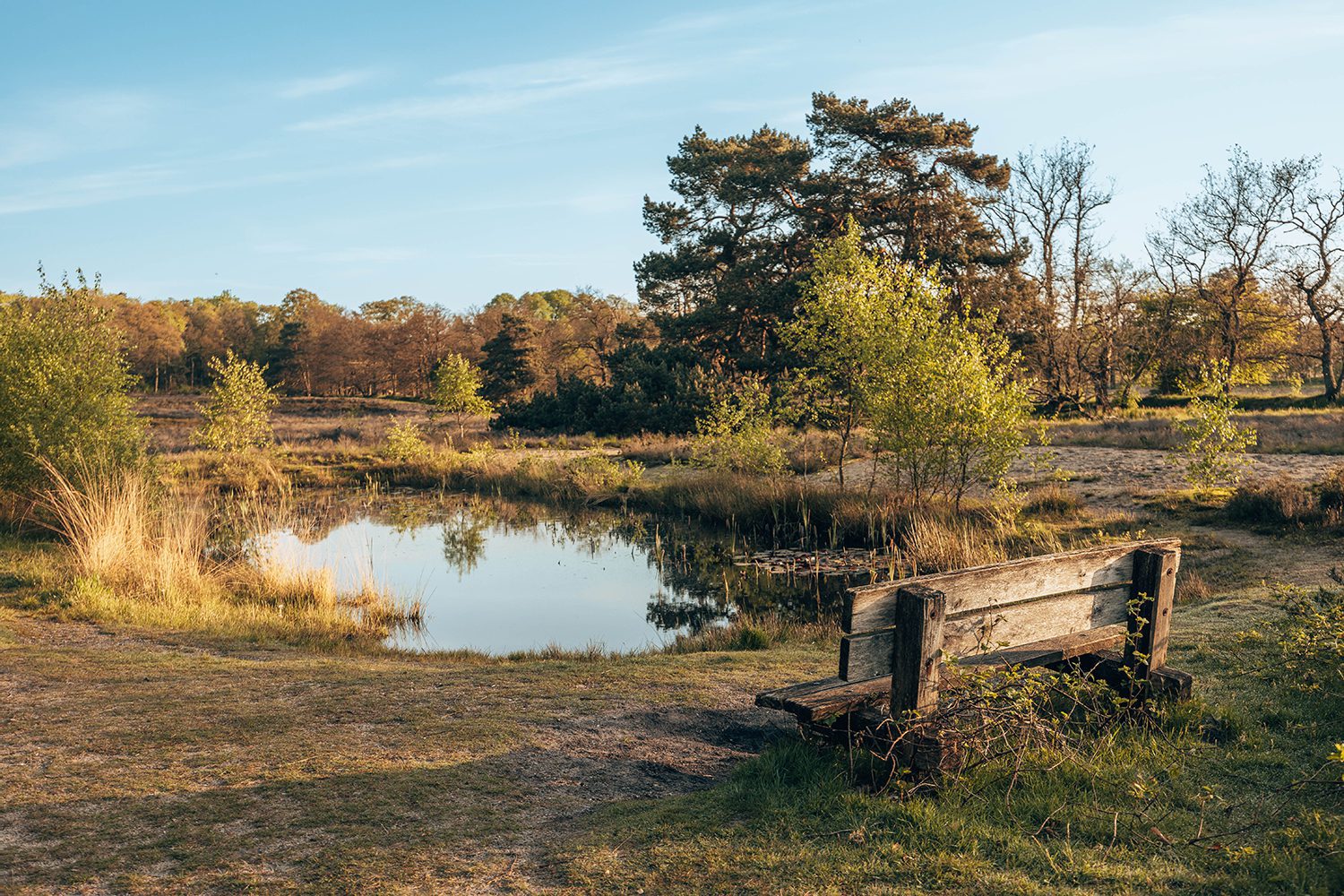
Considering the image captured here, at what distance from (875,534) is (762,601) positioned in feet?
14.9

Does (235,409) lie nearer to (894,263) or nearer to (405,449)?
(405,449)

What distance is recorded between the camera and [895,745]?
15.1ft

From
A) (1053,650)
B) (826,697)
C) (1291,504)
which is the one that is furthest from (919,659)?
(1291,504)

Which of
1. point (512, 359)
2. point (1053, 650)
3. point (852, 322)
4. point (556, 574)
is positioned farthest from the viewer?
point (512, 359)

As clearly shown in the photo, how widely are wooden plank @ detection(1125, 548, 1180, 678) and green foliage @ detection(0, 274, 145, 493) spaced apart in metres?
14.8

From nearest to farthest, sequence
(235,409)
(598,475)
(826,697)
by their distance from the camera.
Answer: (826,697)
(598,475)
(235,409)

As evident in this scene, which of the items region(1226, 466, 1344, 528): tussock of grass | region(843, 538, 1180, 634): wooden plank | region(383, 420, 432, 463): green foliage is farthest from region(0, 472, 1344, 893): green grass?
region(383, 420, 432, 463): green foliage

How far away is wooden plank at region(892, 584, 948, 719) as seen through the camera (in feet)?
14.6

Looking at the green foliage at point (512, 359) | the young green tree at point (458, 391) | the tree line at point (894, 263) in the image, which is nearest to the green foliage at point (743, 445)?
the tree line at point (894, 263)

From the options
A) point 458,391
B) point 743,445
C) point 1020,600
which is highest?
point 458,391

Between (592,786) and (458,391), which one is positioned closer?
(592,786)

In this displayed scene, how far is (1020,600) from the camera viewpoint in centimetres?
496

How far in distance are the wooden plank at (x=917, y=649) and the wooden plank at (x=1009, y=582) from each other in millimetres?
84

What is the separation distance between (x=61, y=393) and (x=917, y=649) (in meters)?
15.5
